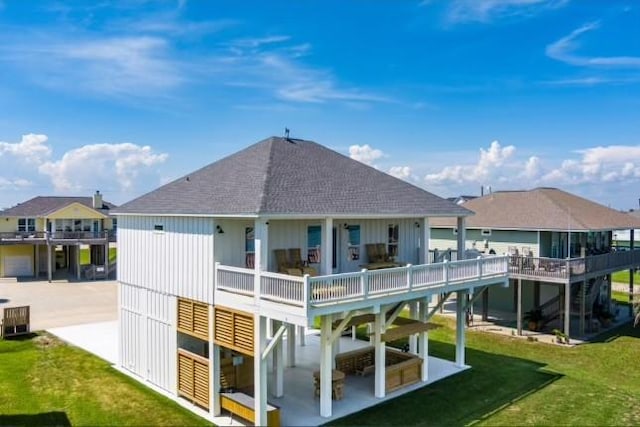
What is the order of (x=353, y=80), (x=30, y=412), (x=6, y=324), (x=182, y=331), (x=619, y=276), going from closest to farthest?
(x=30, y=412)
(x=182, y=331)
(x=6, y=324)
(x=353, y=80)
(x=619, y=276)

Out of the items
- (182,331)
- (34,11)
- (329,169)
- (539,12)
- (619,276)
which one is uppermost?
(539,12)

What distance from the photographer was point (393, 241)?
18000 mm

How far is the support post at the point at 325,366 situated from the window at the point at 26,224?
39632mm

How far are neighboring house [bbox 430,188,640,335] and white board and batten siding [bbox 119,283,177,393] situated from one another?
13.0m

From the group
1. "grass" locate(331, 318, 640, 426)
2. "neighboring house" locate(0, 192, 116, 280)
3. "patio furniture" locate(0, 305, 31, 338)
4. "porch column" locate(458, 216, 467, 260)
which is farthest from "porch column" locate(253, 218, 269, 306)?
"neighboring house" locate(0, 192, 116, 280)

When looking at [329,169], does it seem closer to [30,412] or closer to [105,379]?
[105,379]

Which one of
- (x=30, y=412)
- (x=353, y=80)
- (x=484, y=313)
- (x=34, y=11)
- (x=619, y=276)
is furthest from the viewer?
(x=619, y=276)

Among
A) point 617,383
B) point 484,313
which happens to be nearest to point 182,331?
point 617,383

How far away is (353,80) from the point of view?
1121 inches

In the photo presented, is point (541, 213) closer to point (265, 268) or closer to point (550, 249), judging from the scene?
point (550, 249)

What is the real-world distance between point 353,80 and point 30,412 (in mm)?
22486

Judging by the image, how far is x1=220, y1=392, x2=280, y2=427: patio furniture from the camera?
12.4 metres

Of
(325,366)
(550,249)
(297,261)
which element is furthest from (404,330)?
(550,249)

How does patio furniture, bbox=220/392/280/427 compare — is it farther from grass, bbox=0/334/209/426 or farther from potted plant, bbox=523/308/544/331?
potted plant, bbox=523/308/544/331
